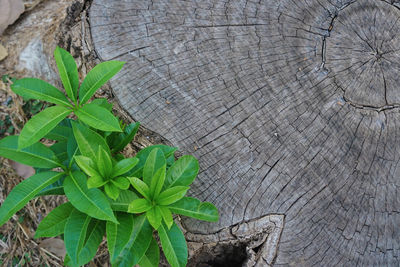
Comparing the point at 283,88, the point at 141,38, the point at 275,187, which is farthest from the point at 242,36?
the point at 275,187

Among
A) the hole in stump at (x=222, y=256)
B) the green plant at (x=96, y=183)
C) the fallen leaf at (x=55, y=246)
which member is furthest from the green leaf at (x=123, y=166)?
the fallen leaf at (x=55, y=246)

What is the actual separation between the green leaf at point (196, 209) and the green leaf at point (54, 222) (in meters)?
0.52

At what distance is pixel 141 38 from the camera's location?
6.05 feet

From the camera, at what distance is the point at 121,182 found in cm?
154

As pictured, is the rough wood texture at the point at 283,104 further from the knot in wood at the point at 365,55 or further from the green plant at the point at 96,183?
the green plant at the point at 96,183

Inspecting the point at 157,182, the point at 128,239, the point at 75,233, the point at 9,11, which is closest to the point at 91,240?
the point at 75,233

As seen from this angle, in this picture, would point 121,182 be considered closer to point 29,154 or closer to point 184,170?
point 184,170

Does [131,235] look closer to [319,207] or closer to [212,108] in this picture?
[212,108]

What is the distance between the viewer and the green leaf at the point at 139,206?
57.5 inches

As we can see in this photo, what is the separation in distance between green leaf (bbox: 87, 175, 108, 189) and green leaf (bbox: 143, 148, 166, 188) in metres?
0.18

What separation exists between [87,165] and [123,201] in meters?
0.25

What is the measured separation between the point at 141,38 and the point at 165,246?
1052 mm

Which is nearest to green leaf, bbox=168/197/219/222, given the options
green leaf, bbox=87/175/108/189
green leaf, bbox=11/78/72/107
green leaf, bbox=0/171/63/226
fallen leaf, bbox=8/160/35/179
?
green leaf, bbox=87/175/108/189

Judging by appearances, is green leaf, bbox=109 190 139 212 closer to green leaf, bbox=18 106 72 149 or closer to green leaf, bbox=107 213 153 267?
green leaf, bbox=107 213 153 267
